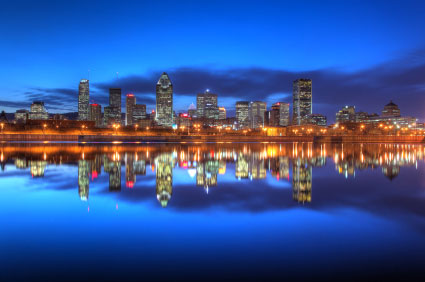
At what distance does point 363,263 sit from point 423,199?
30.5 feet

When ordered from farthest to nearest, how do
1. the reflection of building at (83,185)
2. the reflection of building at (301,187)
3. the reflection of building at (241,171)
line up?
the reflection of building at (241,171)
the reflection of building at (83,185)
the reflection of building at (301,187)

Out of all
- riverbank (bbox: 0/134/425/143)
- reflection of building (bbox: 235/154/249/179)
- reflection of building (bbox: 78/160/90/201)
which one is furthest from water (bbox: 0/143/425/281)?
riverbank (bbox: 0/134/425/143)

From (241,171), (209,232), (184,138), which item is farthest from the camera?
(184,138)

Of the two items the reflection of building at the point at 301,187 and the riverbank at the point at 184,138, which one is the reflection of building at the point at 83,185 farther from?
the riverbank at the point at 184,138

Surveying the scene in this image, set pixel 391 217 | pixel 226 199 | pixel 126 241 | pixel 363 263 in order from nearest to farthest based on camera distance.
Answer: pixel 363 263
pixel 126 241
pixel 391 217
pixel 226 199

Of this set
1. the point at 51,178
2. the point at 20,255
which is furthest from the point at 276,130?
the point at 20,255

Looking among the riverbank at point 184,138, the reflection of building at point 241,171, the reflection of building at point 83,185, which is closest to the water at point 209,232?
the reflection of building at point 83,185

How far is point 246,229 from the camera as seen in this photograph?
8938 millimetres

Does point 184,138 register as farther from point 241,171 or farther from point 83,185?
point 83,185

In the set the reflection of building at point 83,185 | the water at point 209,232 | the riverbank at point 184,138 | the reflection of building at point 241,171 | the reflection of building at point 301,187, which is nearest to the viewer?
the water at point 209,232

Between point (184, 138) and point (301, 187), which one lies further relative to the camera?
point (184, 138)

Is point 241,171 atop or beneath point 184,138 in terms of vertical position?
beneath

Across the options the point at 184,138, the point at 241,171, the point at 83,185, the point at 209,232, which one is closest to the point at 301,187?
the point at 241,171

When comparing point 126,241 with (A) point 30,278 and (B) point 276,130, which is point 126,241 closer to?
(A) point 30,278
